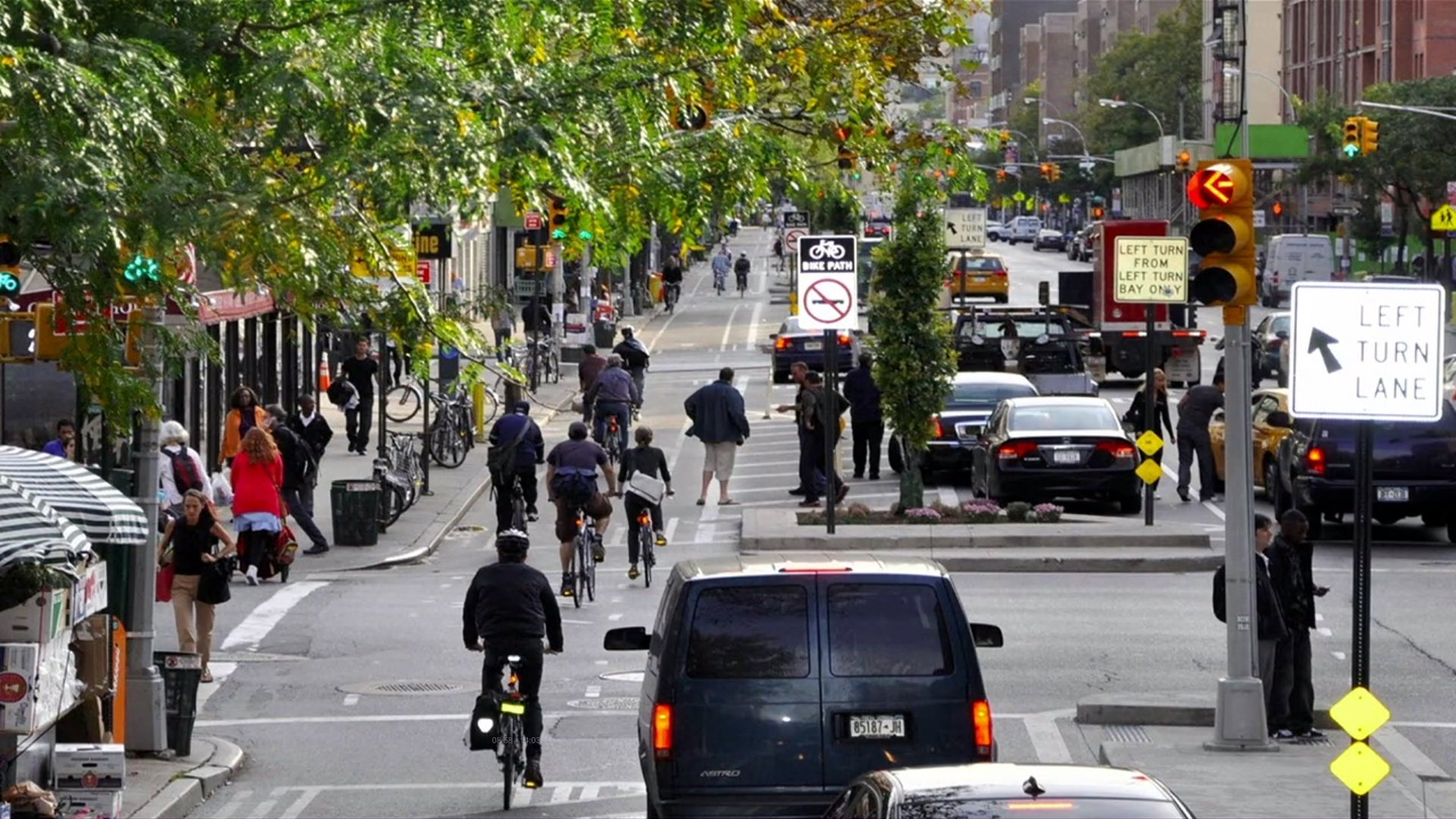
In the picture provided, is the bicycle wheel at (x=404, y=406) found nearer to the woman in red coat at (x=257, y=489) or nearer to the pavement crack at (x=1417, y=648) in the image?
the woman in red coat at (x=257, y=489)

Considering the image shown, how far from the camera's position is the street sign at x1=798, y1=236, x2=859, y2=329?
81.1 feet

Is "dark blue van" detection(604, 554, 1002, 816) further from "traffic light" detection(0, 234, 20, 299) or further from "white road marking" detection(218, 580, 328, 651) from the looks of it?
"white road marking" detection(218, 580, 328, 651)

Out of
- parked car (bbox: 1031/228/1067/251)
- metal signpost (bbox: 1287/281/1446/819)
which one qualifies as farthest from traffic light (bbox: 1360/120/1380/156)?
parked car (bbox: 1031/228/1067/251)

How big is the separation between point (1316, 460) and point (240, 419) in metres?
12.0

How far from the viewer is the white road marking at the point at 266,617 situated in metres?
20.2

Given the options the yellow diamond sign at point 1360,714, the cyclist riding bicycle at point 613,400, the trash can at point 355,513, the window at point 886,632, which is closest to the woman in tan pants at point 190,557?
the window at point 886,632

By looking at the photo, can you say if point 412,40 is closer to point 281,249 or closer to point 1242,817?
point 281,249

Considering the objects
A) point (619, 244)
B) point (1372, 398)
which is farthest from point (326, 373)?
point (1372, 398)

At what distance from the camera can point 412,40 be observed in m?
13.5

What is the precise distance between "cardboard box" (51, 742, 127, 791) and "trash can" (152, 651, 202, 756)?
273 cm

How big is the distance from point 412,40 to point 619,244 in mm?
5320

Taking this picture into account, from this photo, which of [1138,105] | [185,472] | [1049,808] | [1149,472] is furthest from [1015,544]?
Answer: [1138,105]

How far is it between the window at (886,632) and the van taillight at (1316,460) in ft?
49.5

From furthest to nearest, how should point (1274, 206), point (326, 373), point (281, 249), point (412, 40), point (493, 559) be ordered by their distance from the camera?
point (1274, 206), point (326, 373), point (493, 559), point (412, 40), point (281, 249)
